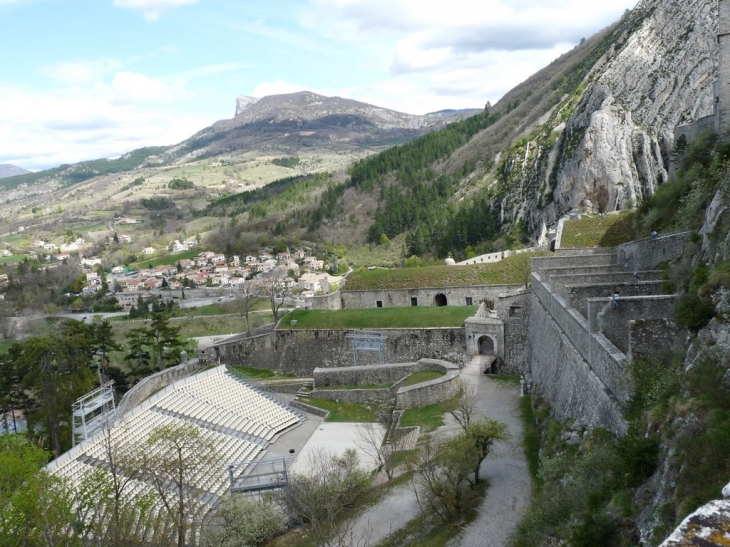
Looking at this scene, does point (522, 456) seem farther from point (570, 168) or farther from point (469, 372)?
point (570, 168)

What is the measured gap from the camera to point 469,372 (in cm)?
2822

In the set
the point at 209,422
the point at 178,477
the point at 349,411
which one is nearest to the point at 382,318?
the point at 349,411

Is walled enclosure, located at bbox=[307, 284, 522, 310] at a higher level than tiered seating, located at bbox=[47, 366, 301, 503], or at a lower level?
higher

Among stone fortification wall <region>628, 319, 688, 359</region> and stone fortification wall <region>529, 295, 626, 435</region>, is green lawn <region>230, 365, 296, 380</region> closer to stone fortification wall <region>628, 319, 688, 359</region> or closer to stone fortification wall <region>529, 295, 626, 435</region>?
stone fortification wall <region>529, 295, 626, 435</region>

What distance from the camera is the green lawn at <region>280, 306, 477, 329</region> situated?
31812 millimetres

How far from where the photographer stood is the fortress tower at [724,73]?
19797mm

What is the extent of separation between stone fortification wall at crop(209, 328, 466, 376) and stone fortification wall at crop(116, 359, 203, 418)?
1.75m

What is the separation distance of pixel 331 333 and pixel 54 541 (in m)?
21.7

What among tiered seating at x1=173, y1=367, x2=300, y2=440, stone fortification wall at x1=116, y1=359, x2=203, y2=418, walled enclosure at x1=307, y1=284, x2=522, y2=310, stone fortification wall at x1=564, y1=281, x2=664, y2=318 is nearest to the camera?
stone fortification wall at x1=564, y1=281, x2=664, y2=318

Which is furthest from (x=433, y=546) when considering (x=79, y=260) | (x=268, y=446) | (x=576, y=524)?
(x=79, y=260)

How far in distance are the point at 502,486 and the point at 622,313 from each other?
656 centimetres

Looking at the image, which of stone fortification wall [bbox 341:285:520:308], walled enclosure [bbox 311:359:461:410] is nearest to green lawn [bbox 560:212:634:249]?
stone fortification wall [bbox 341:285:520:308]

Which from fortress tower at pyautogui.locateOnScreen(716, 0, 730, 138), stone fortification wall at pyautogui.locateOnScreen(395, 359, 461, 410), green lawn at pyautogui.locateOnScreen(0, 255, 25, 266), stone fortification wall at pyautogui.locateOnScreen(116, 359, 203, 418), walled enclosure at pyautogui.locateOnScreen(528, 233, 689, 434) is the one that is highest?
fortress tower at pyautogui.locateOnScreen(716, 0, 730, 138)

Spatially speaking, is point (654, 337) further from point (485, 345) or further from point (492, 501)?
point (485, 345)
